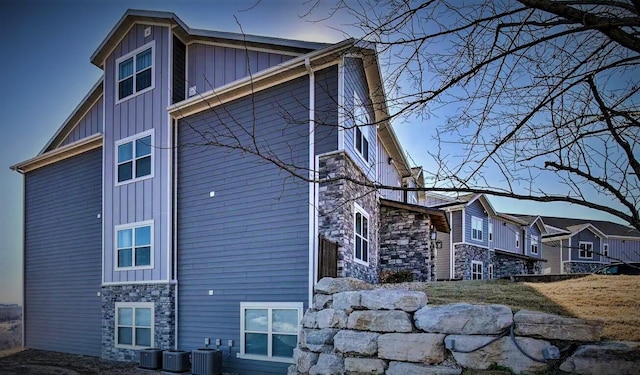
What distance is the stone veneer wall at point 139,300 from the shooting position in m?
9.65

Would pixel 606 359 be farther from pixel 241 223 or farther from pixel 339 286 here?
pixel 241 223

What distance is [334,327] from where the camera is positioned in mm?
6012

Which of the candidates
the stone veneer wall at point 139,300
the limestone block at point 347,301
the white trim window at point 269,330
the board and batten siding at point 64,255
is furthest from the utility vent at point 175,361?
the limestone block at point 347,301

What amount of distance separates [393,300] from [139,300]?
272 inches

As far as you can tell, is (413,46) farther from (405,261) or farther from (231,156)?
(405,261)

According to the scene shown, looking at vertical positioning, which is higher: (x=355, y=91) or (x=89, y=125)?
(x=89, y=125)

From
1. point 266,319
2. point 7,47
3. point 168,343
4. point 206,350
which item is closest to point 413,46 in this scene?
point 7,47

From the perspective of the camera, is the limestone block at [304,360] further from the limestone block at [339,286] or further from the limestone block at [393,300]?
the limestone block at [393,300]

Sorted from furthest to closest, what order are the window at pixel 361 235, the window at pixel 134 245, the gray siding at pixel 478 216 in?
the gray siding at pixel 478 216
the window at pixel 134 245
the window at pixel 361 235

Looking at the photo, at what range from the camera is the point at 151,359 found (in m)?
9.19

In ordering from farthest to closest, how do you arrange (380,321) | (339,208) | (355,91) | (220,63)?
(220,63) < (355,91) < (339,208) < (380,321)

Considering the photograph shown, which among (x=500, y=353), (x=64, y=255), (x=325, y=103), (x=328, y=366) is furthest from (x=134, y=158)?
(x=500, y=353)

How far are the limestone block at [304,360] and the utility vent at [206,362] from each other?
Result: 2.61 metres

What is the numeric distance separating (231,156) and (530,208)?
6476 mm
